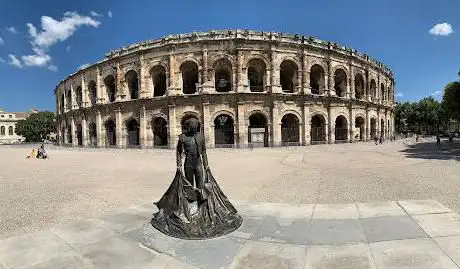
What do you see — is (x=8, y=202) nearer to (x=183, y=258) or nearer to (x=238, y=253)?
(x=183, y=258)

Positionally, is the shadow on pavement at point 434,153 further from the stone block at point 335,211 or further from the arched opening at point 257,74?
the arched opening at point 257,74

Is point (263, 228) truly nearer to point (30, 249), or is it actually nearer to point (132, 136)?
point (30, 249)

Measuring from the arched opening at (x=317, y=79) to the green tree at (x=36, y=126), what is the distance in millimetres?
58789

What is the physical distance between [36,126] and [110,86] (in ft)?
144

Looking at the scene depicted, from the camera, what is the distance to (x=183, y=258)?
12.0 feet

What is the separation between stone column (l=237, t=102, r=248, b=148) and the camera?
24820mm

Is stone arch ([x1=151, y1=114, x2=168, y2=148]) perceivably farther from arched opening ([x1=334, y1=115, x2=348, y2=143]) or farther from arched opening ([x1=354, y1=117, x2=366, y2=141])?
arched opening ([x1=354, y1=117, x2=366, y2=141])

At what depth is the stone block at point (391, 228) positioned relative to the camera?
409cm

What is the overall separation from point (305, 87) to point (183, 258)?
2432 cm

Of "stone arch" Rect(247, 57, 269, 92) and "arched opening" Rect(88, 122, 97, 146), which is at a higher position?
"stone arch" Rect(247, 57, 269, 92)

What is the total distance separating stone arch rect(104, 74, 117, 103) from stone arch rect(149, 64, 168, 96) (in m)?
4.39

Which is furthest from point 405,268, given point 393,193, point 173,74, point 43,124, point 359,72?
point 43,124

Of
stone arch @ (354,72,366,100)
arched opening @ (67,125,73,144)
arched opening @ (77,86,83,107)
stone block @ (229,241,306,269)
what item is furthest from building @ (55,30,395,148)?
stone block @ (229,241,306,269)

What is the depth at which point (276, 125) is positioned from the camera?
83.7 ft
